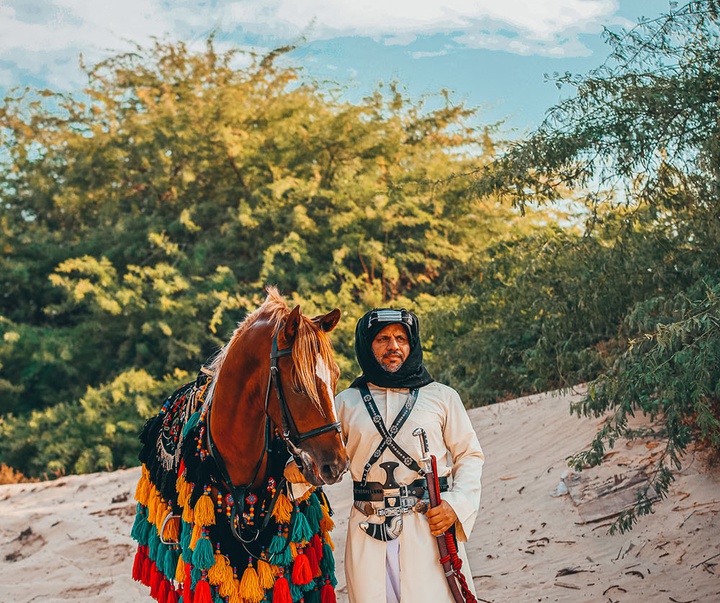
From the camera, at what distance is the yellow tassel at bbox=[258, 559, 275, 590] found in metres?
3.33

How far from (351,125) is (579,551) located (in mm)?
10091

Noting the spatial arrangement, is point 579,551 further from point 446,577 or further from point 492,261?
point 492,261

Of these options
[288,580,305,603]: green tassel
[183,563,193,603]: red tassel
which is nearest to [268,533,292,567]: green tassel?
[288,580,305,603]: green tassel

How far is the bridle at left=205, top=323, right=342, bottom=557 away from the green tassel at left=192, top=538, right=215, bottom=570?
0.40ft

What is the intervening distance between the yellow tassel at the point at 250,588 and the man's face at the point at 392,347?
1.00 metres

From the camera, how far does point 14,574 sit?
22.9 feet

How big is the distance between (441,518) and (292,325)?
93 centimetres

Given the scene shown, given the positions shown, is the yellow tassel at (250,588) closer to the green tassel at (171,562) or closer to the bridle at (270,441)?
the bridle at (270,441)

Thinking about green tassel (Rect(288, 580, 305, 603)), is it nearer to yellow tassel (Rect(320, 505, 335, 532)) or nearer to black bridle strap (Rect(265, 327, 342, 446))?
yellow tassel (Rect(320, 505, 335, 532))

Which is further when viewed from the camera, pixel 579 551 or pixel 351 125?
pixel 351 125

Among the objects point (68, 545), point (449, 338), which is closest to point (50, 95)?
point (449, 338)

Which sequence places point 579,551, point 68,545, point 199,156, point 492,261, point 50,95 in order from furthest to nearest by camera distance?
point 50,95, point 199,156, point 492,261, point 68,545, point 579,551

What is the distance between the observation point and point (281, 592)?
132 inches

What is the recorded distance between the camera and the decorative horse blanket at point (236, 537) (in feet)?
10.9
